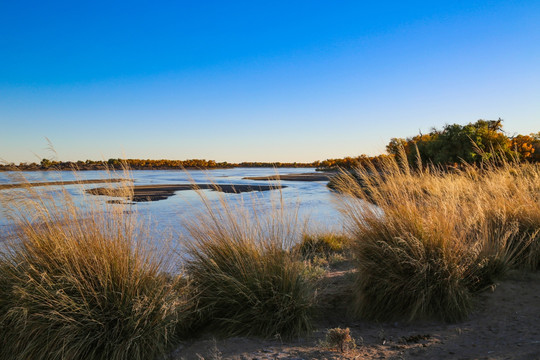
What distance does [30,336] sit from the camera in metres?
3.24

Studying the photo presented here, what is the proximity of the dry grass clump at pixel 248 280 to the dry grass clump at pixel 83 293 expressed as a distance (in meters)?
0.32

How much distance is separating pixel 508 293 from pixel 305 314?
238 cm

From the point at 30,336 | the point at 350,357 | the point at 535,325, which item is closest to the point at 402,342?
the point at 350,357

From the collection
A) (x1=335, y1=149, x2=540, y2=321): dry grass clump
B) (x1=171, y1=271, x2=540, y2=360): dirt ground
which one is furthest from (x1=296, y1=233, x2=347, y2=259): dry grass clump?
(x1=171, y1=271, x2=540, y2=360): dirt ground

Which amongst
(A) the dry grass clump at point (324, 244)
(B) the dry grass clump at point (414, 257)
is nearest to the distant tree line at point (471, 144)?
(A) the dry grass clump at point (324, 244)

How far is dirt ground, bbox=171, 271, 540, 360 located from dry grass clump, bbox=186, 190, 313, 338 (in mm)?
187

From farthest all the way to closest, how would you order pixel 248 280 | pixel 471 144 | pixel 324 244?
pixel 471 144
pixel 324 244
pixel 248 280

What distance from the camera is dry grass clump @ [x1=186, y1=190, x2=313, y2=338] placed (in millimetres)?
3605

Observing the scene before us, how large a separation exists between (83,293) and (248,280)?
5.10ft

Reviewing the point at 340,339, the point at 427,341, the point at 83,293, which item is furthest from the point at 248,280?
the point at 427,341

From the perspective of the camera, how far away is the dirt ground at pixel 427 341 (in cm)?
298

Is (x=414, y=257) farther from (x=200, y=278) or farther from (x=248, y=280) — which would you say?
(x=200, y=278)

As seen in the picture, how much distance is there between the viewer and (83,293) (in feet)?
11.0

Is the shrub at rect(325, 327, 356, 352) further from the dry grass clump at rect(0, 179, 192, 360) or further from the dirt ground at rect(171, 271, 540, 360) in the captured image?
the dry grass clump at rect(0, 179, 192, 360)
